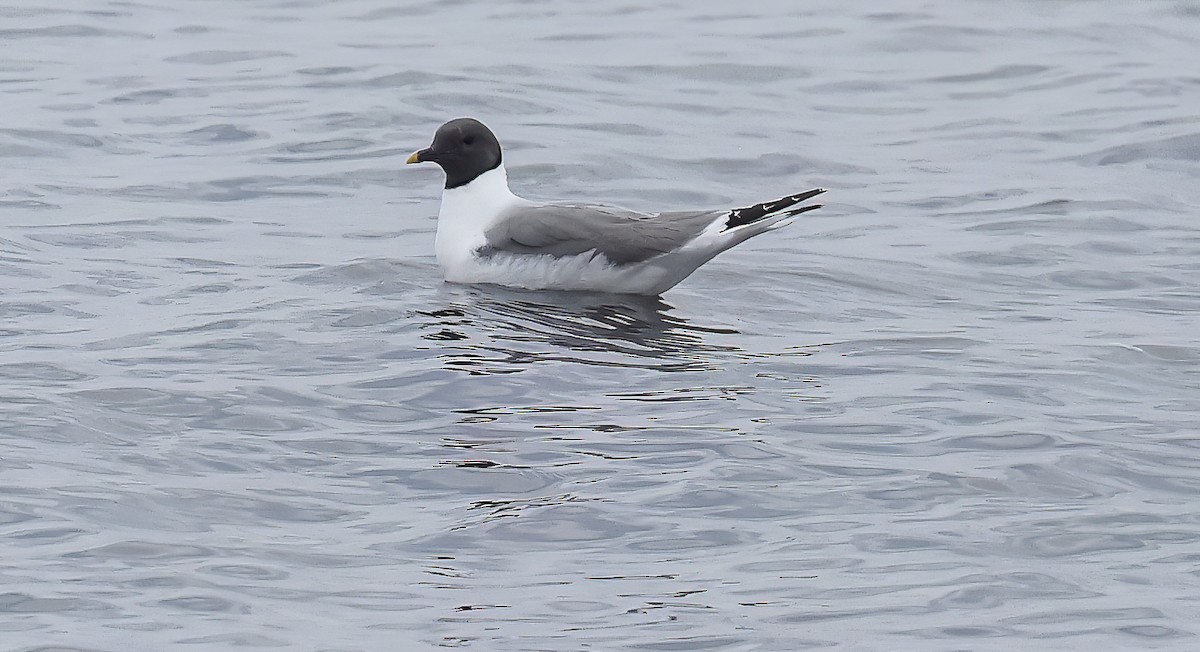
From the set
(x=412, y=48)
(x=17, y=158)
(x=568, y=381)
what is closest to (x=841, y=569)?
(x=568, y=381)

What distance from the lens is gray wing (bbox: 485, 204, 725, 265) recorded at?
11.0 meters

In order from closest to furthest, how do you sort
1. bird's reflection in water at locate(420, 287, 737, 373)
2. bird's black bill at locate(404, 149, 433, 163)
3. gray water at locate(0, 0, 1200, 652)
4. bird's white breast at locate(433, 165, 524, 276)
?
1. gray water at locate(0, 0, 1200, 652)
2. bird's reflection in water at locate(420, 287, 737, 373)
3. bird's white breast at locate(433, 165, 524, 276)
4. bird's black bill at locate(404, 149, 433, 163)

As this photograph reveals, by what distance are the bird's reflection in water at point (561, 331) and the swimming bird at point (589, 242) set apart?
110 mm

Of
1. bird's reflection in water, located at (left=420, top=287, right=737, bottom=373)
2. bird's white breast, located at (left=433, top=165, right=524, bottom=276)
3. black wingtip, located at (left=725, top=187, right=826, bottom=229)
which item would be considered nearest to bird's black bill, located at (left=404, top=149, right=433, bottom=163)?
bird's white breast, located at (left=433, top=165, right=524, bottom=276)

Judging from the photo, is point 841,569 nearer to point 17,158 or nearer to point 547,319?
point 547,319

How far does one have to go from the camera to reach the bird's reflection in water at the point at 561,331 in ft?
31.7

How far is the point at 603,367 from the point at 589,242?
1.73m

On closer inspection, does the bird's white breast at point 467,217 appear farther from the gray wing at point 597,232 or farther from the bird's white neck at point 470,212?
the gray wing at point 597,232

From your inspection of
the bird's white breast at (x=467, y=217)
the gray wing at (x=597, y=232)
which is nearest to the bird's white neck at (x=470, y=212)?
the bird's white breast at (x=467, y=217)

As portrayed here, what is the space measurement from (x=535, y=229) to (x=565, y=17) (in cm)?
999

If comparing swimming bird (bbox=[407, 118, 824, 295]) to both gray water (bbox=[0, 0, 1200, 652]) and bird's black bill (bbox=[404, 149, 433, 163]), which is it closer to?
gray water (bbox=[0, 0, 1200, 652])

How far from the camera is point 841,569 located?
6770mm

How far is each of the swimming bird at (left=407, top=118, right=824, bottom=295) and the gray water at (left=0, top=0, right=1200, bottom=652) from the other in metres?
0.16

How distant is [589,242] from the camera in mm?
11070
